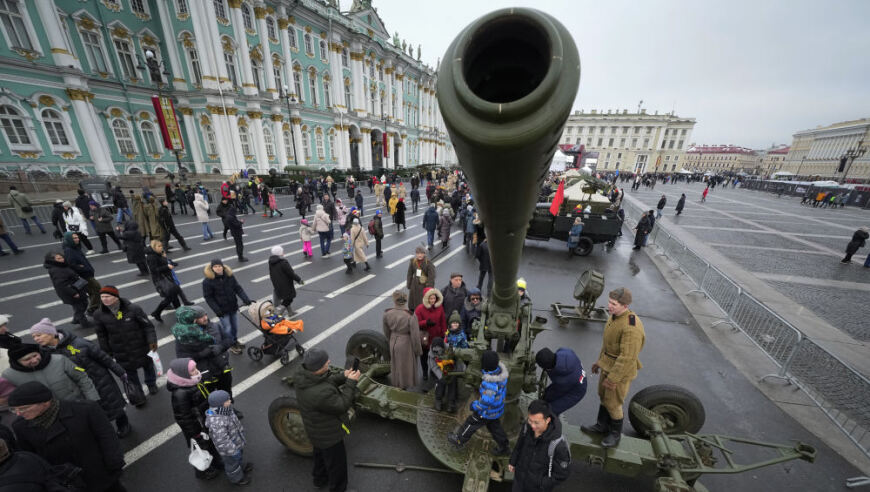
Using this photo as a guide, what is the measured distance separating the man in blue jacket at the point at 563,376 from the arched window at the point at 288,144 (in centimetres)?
3158

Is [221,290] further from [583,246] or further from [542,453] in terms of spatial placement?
[583,246]

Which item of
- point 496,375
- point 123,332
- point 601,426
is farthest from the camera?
point 123,332

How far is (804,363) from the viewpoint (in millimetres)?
4863

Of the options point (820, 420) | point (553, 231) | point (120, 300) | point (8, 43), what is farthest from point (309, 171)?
point (820, 420)

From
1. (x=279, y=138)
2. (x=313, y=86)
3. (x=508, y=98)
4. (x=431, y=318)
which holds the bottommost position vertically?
(x=431, y=318)

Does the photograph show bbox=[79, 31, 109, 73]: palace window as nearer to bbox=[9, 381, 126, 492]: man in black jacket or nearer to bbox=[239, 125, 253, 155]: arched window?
bbox=[239, 125, 253, 155]: arched window

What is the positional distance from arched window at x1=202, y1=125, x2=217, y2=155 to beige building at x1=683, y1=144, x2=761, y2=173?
5589 inches

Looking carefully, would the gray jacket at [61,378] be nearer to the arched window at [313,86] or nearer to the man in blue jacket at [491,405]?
the man in blue jacket at [491,405]

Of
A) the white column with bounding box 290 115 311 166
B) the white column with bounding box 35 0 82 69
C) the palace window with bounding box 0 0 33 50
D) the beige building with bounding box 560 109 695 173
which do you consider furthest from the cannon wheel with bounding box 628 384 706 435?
the beige building with bounding box 560 109 695 173

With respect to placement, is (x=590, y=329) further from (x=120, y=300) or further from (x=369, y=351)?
(x=120, y=300)

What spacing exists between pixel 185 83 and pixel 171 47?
8.13 ft

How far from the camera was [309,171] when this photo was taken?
2730cm

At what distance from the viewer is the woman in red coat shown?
4.64 m

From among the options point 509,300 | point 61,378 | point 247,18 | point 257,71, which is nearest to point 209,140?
point 257,71
